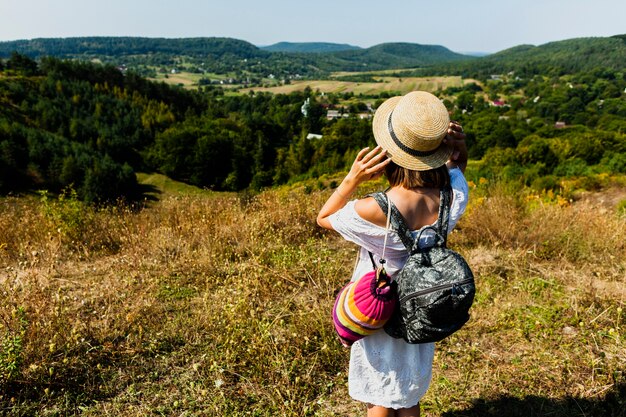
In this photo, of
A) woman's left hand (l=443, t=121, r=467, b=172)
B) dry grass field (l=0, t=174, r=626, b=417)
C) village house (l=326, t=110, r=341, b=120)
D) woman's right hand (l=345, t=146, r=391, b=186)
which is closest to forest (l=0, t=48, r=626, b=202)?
village house (l=326, t=110, r=341, b=120)

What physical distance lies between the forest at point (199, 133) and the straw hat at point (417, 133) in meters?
14.8

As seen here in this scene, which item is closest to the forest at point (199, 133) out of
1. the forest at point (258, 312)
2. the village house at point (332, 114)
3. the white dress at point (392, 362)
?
the village house at point (332, 114)

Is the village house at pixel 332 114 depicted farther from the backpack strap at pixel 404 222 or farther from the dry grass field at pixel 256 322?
the backpack strap at pixel 404 222

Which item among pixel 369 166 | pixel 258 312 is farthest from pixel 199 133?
pixel 369 166

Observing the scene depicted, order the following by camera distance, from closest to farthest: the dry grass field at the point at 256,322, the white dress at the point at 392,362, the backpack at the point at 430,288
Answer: the backpack at the point at 430,288 → the white dress at the point at 392,362 → the dry grass field at the point at 256,322

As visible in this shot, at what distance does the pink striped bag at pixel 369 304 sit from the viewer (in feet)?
6.19

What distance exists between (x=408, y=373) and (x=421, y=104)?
4.86 feet

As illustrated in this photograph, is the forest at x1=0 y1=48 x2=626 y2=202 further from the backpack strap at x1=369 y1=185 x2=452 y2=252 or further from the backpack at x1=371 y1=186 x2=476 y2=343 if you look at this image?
the backpack at x1=371 y1=186 x2=476 y2=343

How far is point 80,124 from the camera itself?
235 feet

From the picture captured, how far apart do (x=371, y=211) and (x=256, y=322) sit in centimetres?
209

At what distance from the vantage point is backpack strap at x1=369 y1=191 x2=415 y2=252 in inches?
72.6

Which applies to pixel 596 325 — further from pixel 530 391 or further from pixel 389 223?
pixel 389 223

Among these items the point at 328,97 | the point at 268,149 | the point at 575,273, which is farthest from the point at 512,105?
the point at 575,273

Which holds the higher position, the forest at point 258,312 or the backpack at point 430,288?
the backpack at point 430,288
